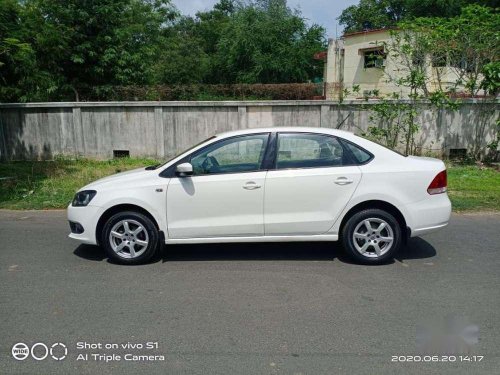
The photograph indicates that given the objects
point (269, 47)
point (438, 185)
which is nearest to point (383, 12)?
point (269, 47)

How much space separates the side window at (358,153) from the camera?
5.06 metres

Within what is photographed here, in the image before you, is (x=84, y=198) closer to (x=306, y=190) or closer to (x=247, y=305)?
(x=247, y=305)

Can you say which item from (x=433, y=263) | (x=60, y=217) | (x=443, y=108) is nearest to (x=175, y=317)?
(x=433, y=263)

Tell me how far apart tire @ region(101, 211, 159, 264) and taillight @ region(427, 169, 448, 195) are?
3.17 m

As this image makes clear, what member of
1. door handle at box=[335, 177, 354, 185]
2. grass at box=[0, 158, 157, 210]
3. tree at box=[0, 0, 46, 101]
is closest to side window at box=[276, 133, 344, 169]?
door handle at box=[335, 177, 354, 185]

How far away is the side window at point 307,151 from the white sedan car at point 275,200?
0.04ft

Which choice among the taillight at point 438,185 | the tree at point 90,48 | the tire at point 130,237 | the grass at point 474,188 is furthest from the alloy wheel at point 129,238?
the tree at point 90,48

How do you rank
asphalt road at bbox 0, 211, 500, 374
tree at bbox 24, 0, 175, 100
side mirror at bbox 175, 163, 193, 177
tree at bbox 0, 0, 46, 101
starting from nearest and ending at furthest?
asphalt road at bbox 0, 211, 500, 374, side mirror at bbox 175, 163, 193, 177, tree at bbox 0, 0, 46, 101, tree at bbox 24, 0, 175, 100

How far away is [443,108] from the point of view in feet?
39.1

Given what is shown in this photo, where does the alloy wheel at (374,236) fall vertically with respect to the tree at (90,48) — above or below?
below

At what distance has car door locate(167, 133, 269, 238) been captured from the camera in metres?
4.93

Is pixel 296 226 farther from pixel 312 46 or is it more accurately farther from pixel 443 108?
pixel 312 46

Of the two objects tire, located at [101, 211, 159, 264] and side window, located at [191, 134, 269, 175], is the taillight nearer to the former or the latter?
side window, located at [191, 134, 269, 175]

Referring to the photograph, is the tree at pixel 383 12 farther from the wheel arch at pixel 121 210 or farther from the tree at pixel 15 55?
the wheel arch at pixel 121 210
